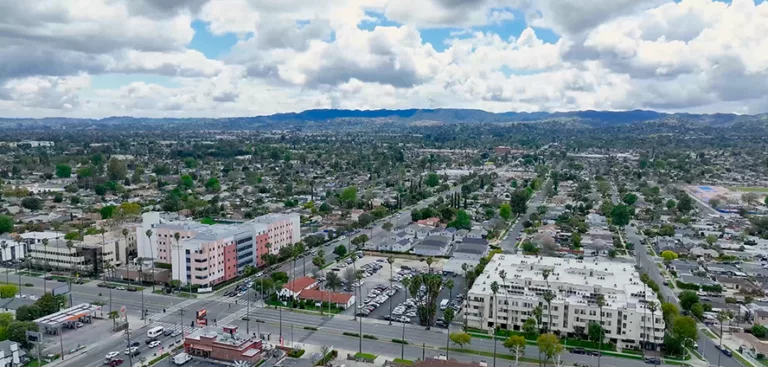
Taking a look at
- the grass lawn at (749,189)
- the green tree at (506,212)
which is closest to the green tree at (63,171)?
the green tree at (506,212)

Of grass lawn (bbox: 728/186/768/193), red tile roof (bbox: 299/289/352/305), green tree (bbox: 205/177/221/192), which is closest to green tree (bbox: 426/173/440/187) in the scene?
green tree (bbox: 205/177/221/192)

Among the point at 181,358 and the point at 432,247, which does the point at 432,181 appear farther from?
the point at 181,358

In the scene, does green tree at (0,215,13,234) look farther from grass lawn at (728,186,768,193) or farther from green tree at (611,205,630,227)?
grass lawn at (728,186,768,193)

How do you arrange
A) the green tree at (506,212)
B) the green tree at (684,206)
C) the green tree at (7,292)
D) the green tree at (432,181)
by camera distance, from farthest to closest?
1. the green tree at (432,181)
2. the green tree at (684,206)
3. the green tree at (506,212)
4. the green tree at (7,292)

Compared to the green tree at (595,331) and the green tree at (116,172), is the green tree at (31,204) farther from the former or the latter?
the green tree at (595,331)

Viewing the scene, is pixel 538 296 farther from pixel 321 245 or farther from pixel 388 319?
pixel 321 245

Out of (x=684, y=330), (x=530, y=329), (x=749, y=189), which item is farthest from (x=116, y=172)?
(x=749, y=189)
